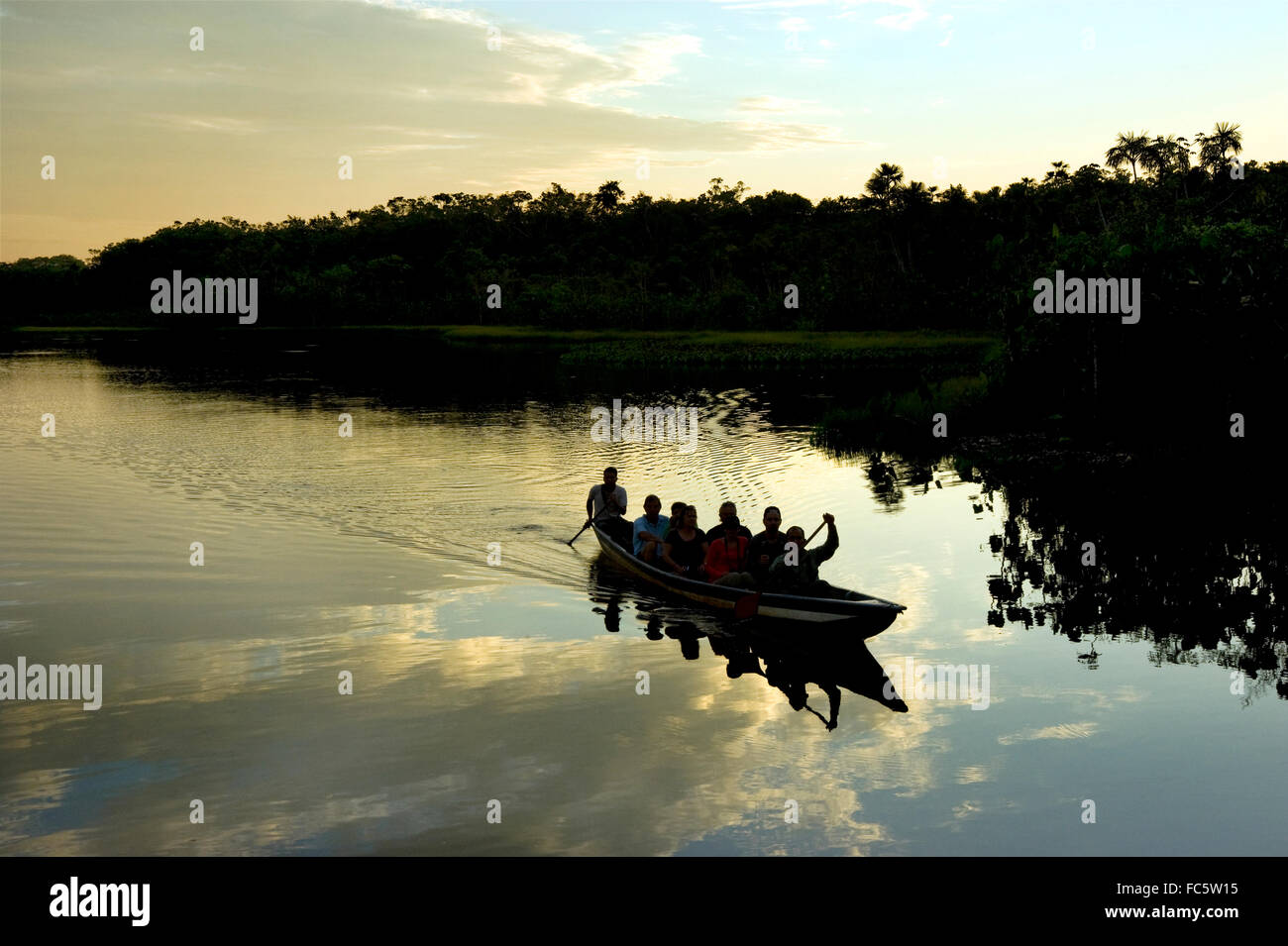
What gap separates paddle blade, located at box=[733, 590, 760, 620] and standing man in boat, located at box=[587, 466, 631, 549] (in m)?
5.49

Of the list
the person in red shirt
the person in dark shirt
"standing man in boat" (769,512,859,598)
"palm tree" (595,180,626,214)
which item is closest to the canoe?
"standing man in boat" (769,512,859,598)

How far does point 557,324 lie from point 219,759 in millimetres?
88378

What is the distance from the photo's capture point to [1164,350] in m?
29.5

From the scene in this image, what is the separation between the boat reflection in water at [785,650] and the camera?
1416cm

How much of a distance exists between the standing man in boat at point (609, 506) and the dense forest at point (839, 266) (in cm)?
1327

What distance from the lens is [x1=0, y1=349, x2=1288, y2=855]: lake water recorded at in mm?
10430

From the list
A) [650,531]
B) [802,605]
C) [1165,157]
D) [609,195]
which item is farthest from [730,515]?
[609,195]

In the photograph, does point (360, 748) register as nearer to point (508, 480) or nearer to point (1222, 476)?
point (508, 480)

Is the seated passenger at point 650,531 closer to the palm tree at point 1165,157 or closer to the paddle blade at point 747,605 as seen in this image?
the paddle blade at point 747,605

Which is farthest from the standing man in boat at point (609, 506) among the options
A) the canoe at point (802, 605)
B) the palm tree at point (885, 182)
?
the palm tree at point (885, 182)

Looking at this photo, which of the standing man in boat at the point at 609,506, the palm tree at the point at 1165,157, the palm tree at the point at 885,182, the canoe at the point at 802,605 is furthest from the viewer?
the palm tree at the point at 885,182

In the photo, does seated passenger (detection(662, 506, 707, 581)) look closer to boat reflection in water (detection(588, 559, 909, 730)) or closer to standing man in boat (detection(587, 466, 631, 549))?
boat reflection in water (detection(588, 559, 909, 730))

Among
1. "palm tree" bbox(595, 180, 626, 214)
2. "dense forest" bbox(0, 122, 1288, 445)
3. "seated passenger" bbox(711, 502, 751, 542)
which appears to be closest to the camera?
"seated passenger" bbox(711, 502, 751, 542)
